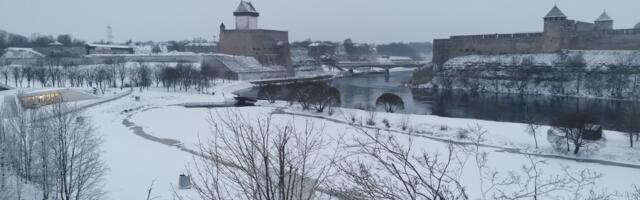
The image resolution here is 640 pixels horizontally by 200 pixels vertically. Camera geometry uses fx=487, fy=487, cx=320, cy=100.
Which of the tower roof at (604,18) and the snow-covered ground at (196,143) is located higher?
the tower roof at (604,18)

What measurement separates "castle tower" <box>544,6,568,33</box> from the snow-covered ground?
19512 millimetres

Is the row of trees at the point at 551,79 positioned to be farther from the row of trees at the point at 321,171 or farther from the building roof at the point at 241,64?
the row of trees at the point at 321,171

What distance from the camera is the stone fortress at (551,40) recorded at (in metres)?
29.4

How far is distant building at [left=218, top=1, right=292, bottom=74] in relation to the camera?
4131cm

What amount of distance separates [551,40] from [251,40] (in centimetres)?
2293

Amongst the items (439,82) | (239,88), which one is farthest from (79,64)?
(439,82)

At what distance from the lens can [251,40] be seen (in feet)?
135

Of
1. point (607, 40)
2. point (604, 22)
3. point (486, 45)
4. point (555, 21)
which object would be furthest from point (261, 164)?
point (604, 22)

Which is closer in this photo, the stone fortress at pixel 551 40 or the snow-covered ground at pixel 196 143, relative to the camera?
the snow-covered ground at pixel 196 143

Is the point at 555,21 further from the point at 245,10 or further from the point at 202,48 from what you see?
the point at 202,48

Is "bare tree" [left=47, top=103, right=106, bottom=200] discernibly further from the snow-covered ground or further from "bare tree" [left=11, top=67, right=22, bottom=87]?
"bare tree" [left=11, top=67, right=22, bottom=87]

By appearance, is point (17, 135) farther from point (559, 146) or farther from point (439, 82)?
point (439, 82)

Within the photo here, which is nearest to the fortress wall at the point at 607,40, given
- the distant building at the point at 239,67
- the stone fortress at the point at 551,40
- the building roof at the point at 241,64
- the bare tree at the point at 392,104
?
the stone fortress at the point at 551,40

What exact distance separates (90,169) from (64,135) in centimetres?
70
